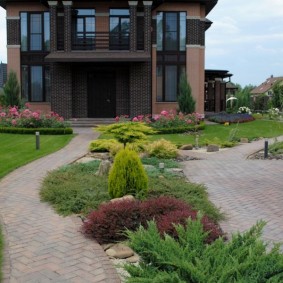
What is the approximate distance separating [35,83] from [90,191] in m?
21.5

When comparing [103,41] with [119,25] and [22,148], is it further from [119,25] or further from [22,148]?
[22,148]

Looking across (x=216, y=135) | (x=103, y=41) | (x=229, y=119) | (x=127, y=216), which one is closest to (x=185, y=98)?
(x=229, y=119)

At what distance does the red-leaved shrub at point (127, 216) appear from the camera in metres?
6.10

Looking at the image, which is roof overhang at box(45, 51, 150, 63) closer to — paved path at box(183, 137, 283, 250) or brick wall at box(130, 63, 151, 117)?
brick wall at box(130, 63, 151, 117)

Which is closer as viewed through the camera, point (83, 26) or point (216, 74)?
point (83, 26)

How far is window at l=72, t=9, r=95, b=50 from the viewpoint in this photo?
27.4 meters

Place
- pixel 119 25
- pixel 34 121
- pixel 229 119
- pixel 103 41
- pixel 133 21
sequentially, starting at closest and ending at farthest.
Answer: pixel 34 121 < pixel 133 21 < pixel 103 41 < pixel 119 25 < pixel 229 119

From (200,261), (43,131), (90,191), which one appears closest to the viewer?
(200,261)

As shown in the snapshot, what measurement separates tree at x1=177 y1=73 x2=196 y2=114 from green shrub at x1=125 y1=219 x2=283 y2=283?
73.5 ft

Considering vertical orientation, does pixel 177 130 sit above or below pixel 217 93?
below

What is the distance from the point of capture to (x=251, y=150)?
16422mm

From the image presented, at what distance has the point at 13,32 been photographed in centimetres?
2838

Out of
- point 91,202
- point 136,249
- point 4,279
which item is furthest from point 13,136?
point 136,249

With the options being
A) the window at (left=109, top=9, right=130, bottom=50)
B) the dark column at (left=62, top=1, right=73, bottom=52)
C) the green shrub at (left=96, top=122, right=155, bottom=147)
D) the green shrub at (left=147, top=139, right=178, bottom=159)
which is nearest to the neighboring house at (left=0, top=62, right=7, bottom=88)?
the dark column at (left=62, top=1, right=73, bottom=52)
